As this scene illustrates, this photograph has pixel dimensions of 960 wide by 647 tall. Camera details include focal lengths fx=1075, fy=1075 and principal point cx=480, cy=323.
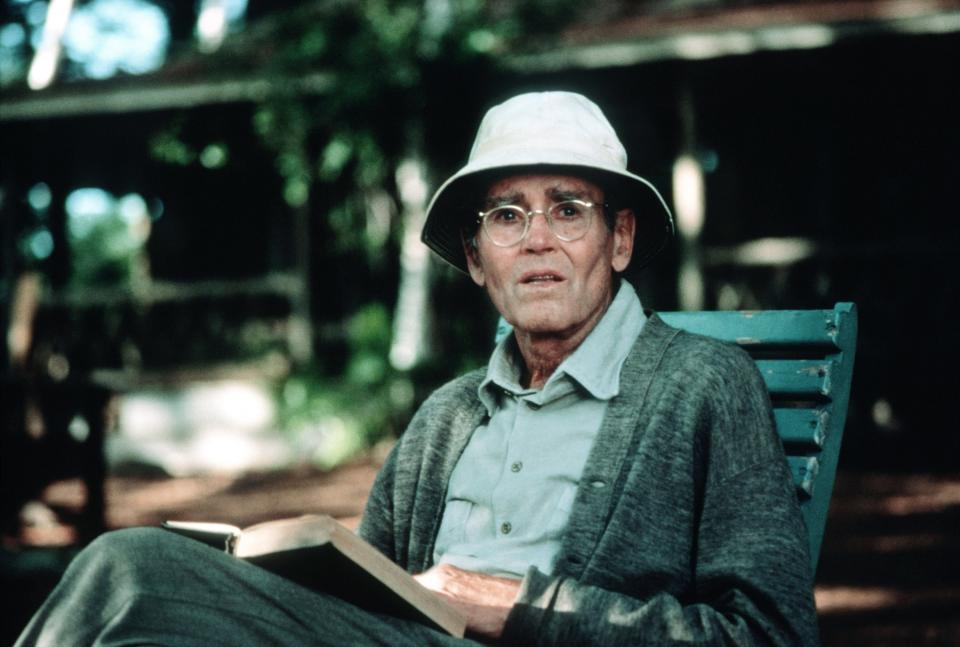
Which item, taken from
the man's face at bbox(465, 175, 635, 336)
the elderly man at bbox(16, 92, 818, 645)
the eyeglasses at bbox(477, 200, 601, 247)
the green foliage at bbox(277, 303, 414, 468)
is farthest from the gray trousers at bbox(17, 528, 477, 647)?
the green foliage at bbox(277, 303, 414, 468)

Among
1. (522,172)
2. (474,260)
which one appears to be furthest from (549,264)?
(474,260)

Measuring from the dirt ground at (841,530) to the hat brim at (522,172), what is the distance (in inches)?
90.6

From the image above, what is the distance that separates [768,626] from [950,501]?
5.87m

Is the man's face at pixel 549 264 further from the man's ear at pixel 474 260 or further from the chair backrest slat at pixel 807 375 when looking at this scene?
the chair backrest slat at pixel 807 375

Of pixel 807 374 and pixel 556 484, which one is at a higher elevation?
pixel 807 374

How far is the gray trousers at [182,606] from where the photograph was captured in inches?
62.4

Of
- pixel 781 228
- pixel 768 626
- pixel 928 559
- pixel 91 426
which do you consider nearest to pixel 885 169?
pixel 781 228

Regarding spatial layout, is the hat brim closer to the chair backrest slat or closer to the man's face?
the man's face

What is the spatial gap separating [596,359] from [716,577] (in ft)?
1.84

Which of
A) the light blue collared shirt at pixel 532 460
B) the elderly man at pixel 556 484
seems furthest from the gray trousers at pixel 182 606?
the light blue collared shirt at pixel 532 460

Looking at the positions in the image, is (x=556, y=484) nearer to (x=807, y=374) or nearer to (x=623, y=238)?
(x=623, y=238)

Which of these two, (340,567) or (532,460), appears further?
(532,460)

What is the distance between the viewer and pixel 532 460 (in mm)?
2213

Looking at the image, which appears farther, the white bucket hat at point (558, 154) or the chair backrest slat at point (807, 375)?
the chair backrest slat at point (807, 375)
